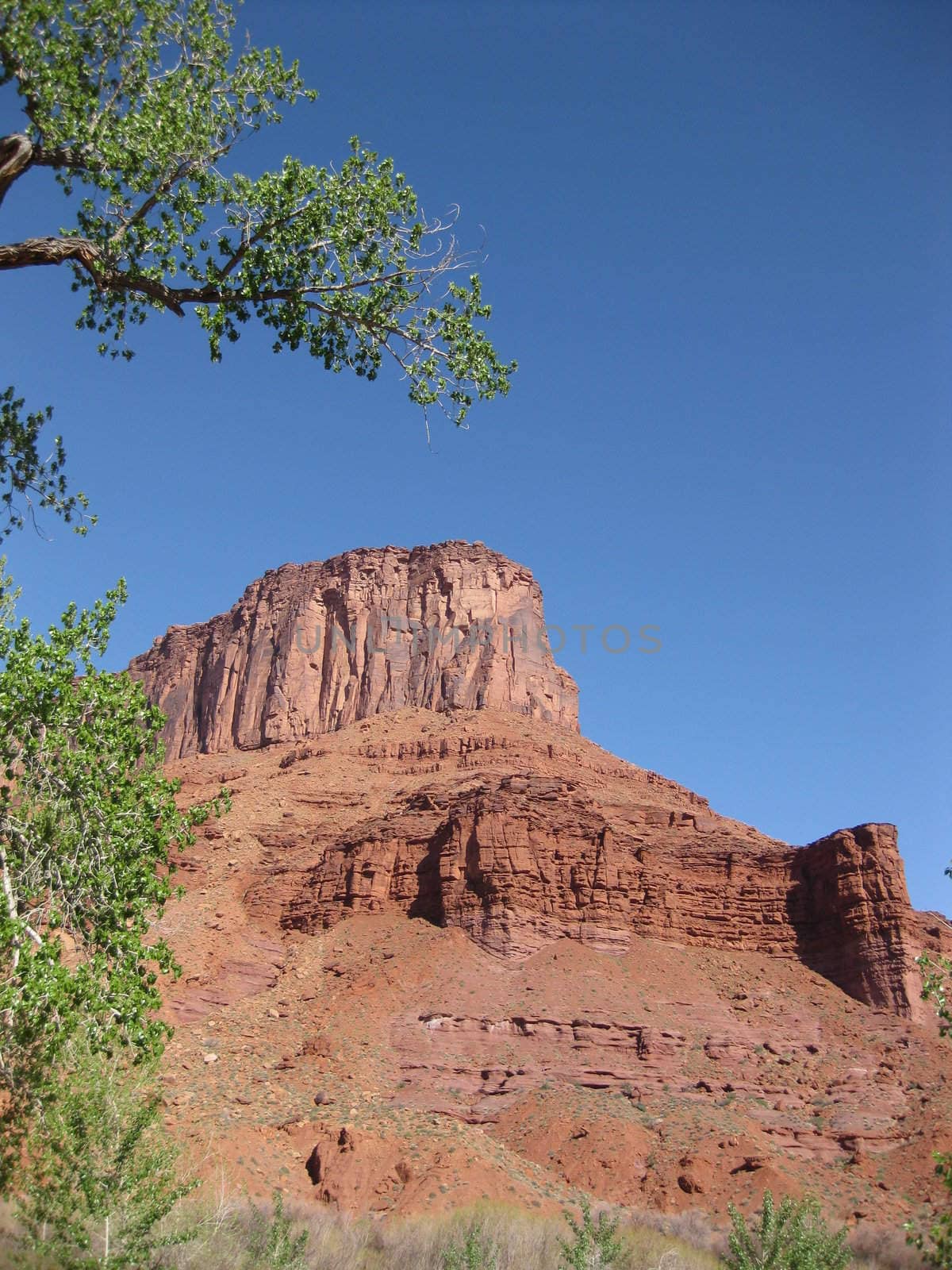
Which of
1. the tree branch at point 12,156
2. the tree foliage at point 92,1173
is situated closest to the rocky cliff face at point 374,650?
the tree foliage at point 92,1173

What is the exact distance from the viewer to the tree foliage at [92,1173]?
1305 cm

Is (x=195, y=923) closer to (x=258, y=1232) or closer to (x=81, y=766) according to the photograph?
(x=258, y=1232)

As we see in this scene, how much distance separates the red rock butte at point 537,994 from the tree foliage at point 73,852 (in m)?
20.5

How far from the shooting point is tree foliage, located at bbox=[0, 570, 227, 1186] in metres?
11.6

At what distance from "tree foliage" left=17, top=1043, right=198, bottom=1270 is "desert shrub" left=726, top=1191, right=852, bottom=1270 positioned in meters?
10.3

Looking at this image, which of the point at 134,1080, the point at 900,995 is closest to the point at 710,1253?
the point at 134,1080

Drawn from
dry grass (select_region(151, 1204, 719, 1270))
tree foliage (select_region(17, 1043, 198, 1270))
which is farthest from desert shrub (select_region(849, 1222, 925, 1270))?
tree foliage (select_region(17, 1043, 198, 1270))

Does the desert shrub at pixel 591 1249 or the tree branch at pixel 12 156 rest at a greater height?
the tree branch at pixel 12 156

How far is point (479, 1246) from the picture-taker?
21797mm

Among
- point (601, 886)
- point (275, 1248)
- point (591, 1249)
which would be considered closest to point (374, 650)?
point (601, 886)

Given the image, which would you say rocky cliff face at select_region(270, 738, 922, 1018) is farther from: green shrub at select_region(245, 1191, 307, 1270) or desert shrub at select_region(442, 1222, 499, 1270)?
green shrub at select_region(245, 1191, 307, 1270)

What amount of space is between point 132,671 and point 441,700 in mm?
48120

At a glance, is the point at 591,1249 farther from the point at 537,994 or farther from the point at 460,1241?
the point at 537,994

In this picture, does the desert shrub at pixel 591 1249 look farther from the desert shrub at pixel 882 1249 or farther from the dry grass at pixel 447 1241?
the desert shrub at pixel 882 1249
